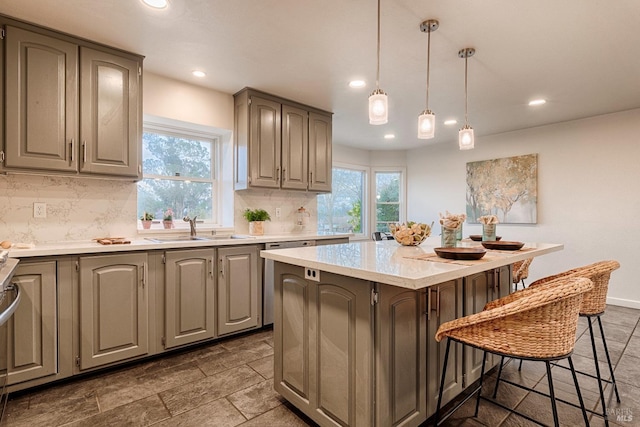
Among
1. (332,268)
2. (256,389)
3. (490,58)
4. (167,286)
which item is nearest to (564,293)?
(332,268)

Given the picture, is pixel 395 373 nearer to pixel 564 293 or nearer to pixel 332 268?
pixel 332 268

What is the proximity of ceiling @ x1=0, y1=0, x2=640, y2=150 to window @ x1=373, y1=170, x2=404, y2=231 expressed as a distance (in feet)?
9.14

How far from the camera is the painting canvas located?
480 cm

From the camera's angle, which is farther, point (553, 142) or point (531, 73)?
point (553, 142)

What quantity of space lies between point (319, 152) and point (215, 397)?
9.41 feet

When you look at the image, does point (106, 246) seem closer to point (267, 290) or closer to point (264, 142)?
point (267, 290)

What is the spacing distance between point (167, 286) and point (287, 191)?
1.80 m

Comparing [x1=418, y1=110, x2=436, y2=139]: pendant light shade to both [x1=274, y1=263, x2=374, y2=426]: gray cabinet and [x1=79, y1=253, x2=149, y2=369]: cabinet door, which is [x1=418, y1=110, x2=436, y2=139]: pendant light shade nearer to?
[x1=274, y1=263, x2=374, y2=426]: gray cabinet

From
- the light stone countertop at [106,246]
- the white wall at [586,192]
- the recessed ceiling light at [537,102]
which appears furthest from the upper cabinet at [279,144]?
the white wall at [586,192]

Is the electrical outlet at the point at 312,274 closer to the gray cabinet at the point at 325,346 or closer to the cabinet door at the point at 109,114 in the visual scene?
the gray cabinet at the point at 325,346

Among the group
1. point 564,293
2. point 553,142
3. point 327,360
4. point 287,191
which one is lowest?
point 327,360

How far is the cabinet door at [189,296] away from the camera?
8.70 feet

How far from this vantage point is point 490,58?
2.71 meters

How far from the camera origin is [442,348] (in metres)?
1.82
